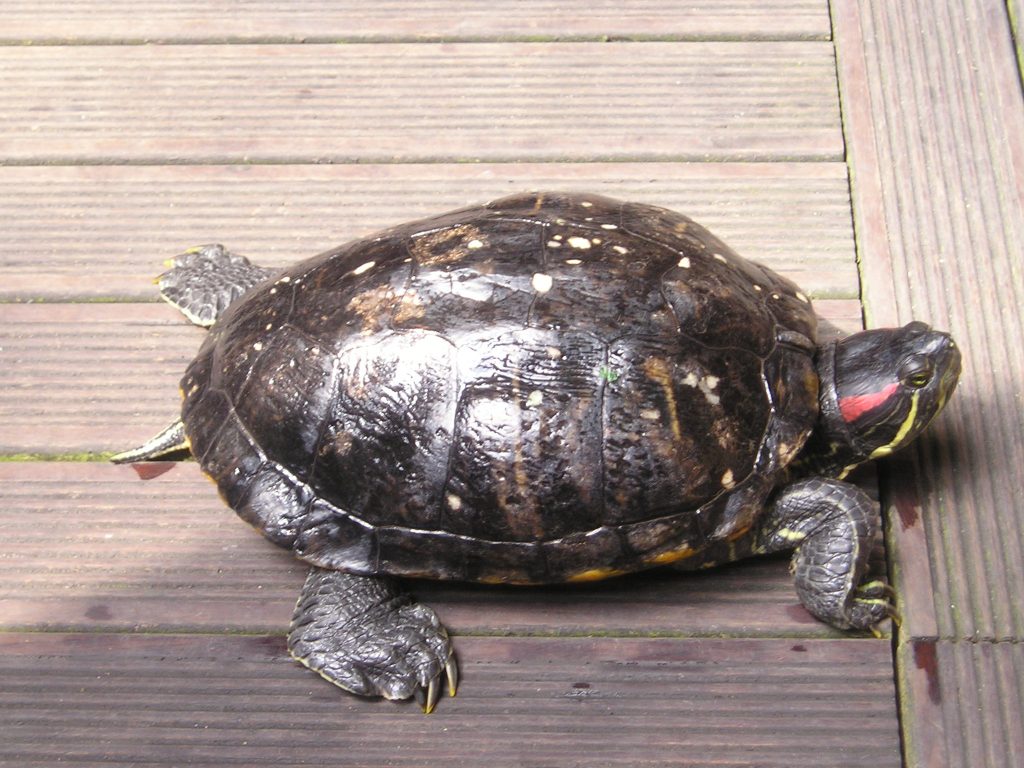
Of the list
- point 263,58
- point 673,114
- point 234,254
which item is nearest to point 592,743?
point 234,254

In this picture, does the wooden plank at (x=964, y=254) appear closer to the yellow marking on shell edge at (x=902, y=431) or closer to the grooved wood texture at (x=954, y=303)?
the grooved wood texture at (x=954, y=303)

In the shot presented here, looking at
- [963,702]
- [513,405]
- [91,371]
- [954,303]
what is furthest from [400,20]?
[963,702]

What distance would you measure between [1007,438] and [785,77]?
1.33m

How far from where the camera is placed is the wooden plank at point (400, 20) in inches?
132

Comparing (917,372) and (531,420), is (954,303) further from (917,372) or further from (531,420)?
(531,420)

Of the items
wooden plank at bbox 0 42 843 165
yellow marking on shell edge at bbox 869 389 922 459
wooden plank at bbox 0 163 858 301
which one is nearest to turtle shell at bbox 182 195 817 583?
yellow marking on shell edge at bbox 869 389 922 459

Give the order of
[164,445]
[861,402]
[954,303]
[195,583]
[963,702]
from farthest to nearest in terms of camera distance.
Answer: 1. [954,303]
2. [164,445]
3. [195,583]
4. [861,402]
5. [963,702]

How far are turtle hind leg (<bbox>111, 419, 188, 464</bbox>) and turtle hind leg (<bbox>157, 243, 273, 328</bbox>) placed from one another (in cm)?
31

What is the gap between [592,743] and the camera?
2252 mm

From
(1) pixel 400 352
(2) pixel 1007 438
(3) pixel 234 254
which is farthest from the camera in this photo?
(3) pixel 234 254

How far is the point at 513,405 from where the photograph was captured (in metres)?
2.13

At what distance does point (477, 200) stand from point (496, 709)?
146 centimetres

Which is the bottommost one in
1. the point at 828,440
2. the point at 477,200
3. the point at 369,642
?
the point at 369,642

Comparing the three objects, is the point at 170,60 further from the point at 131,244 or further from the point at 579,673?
the point at 579,673
